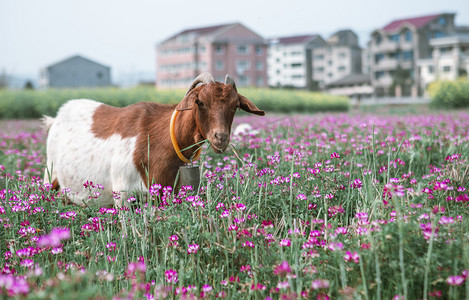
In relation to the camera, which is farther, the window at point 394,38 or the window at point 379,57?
the window at point 379,57

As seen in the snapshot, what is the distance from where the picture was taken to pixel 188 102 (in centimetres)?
389

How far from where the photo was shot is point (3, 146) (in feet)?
30.4

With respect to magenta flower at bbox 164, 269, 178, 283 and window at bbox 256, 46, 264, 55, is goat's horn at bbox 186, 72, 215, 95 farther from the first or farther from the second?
window at bbox 256, 46, 264, 55

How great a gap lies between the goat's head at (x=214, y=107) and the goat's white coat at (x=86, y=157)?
34.3 inches

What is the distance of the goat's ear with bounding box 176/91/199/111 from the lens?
3.86 meters

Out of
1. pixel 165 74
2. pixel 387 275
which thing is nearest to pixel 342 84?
pixel 165 74

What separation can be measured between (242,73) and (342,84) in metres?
16.7

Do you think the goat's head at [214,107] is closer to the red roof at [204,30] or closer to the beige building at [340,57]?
the red roof at [204,30]

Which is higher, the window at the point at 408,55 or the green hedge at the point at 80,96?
the window at the point at 408,55

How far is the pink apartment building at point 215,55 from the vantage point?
7388 cm

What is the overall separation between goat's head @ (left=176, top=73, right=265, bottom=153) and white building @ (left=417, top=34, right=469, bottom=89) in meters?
60.3

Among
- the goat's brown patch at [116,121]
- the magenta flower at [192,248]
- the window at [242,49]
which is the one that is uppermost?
the window at [242,49]

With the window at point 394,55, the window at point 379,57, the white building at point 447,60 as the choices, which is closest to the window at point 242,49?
the window at point 379,57

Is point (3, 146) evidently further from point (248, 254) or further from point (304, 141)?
point (248, 254)
